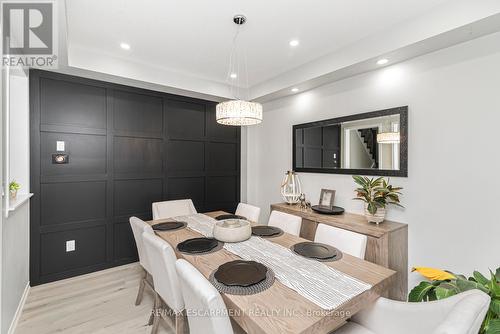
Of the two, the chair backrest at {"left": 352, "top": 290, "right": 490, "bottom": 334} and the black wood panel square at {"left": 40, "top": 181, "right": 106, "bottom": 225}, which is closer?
the chair backrest at {"left": 352, "top": 290, "right": 490, "bottom": 334}

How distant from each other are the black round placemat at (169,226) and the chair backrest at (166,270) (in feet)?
2.02

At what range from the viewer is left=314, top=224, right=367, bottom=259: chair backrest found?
69.4 inches

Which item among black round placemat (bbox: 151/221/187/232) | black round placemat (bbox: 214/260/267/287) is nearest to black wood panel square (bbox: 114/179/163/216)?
black round placemat (bbox: 151/221/187/232)

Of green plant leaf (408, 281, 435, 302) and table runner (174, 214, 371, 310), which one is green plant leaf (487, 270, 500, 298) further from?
table runner (174, 214, 371, 310)

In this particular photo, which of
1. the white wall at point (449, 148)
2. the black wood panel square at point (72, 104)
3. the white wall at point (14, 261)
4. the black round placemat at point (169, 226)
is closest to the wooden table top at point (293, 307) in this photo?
the black round placemat at point (169, 226)

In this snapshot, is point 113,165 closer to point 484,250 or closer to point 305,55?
point 305,55

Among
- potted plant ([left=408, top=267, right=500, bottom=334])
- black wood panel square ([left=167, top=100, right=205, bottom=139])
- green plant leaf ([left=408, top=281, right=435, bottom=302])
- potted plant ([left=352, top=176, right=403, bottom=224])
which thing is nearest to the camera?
potted plant ([left=408, top=267, right=500, bottom=334])

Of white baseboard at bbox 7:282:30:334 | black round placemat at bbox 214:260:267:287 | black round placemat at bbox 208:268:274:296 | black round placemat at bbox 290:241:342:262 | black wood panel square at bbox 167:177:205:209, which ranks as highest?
black wood panel square at bbox 167:177:205:209

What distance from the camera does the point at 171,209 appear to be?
3.10 m

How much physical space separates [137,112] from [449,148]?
3.68 meters

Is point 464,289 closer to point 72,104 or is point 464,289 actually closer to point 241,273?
point 241,273

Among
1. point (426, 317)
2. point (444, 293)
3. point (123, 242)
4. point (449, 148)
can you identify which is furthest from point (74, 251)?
point (449, 148)

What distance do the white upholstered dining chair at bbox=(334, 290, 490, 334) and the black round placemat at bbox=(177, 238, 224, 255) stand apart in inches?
38.0

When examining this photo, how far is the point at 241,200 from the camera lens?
4438mm
